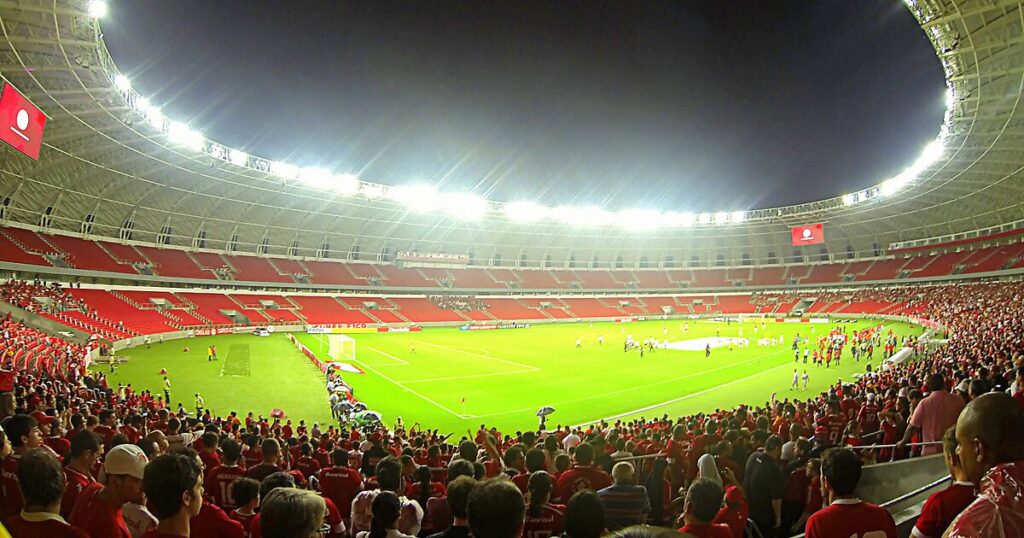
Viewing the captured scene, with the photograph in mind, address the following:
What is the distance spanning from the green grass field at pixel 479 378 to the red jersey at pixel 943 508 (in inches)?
761

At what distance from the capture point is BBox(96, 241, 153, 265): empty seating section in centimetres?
5356

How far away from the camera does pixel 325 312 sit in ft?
208

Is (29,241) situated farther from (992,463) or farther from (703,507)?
(992,463)

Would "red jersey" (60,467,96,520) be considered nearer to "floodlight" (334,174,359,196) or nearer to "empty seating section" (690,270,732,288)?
"floodlight" (334,174,359,196)

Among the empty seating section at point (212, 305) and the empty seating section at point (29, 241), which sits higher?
the empty seating section at point (29, 241)

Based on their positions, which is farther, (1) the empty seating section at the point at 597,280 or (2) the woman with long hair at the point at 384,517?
(1) the empty seating section at the point at 597,280

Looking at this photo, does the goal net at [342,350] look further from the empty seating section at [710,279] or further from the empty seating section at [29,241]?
the empty seating section at [710,279]

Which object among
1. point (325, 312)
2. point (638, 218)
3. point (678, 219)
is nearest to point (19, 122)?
point (325, 312)

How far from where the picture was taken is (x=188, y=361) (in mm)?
34938

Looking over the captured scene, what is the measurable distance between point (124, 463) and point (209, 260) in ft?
222

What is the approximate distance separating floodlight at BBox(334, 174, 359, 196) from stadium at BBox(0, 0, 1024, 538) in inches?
15.4

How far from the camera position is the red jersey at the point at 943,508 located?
133 inches

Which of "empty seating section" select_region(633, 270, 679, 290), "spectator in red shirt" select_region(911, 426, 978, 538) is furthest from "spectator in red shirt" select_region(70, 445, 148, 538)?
"empty seating section" select_region(633, 270, 679, 290)

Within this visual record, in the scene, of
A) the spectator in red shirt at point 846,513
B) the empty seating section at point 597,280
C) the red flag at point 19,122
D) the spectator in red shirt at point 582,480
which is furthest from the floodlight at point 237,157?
the empty seating section at point 597,280
